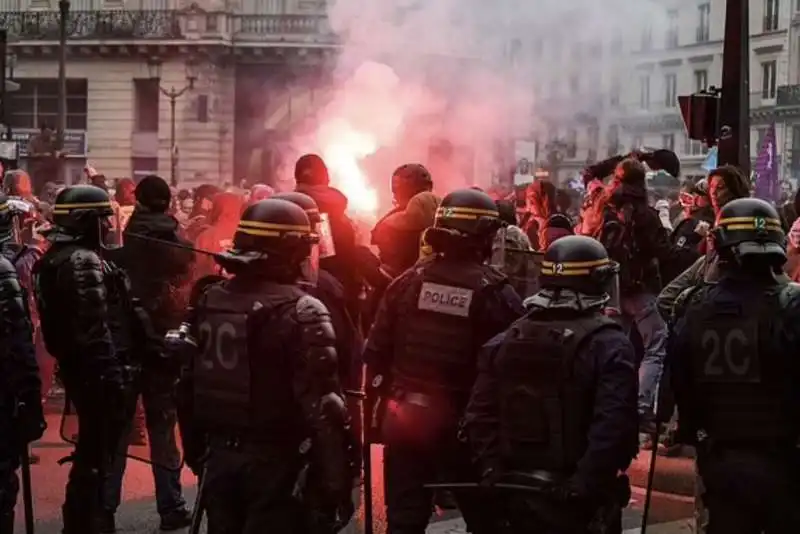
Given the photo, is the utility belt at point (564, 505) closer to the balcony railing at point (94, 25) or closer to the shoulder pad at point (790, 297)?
the shoulder pad at point (790, 297)

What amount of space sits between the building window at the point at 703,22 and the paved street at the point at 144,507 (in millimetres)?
11413

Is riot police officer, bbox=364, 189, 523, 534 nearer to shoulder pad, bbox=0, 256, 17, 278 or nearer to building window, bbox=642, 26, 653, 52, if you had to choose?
shoulder pad, bbox=0, 256, 17, 278

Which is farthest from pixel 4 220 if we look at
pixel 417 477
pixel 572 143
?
pixel 572 143

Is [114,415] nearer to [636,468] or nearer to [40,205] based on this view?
[636,468]

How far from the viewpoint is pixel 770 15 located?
51094mm

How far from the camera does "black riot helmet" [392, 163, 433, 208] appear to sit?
7551mm

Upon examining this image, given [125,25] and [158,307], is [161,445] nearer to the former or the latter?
[158,307]

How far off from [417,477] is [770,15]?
4951 centimetres

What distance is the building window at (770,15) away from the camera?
50125mm

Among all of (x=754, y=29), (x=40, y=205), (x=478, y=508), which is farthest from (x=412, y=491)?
(x=754, y=29)

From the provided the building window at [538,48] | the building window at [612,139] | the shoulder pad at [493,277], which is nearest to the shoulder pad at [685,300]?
the shoulder pad at [493,277]

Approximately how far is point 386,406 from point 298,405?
3.55ft

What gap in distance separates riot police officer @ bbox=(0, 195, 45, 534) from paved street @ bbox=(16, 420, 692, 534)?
142 cm

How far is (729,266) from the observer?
15.9 feet
